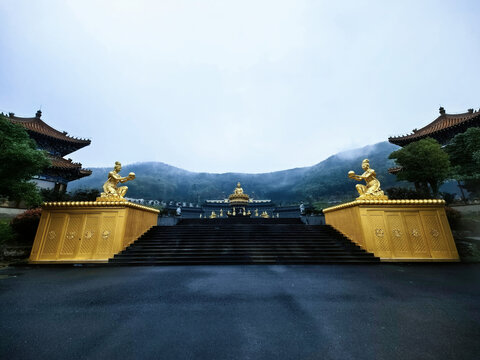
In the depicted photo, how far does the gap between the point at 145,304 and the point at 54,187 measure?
698 inches

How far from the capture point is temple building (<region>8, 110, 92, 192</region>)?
14414 mm

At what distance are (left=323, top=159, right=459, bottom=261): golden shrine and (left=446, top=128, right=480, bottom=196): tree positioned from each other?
24.7ft

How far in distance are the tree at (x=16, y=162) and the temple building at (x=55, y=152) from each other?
418 inches

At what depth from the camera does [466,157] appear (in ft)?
38.4

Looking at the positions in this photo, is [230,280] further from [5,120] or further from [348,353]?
[5,120]

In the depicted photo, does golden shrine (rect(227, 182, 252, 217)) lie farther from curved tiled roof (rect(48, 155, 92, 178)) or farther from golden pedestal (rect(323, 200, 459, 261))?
curved tiled roof (rect(48, 155, 92, 178))

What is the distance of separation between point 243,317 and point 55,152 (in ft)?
71.9

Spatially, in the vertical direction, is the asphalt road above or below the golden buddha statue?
below

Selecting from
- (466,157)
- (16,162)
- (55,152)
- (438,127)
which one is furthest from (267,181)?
(16,162)

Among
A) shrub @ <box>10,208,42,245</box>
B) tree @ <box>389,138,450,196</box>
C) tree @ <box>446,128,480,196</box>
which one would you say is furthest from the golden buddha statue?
tree @ <box>446,128,480,196</box>

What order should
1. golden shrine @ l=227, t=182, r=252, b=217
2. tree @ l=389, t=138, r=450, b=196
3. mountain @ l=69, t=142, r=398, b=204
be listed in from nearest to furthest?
tree @ l=389, t=138, r=450, b=196
golden shrine @ l=227, t=182, r=252, b=217
mountain @ l=69, t=142, r=398, b=204

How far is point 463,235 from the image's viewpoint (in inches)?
308

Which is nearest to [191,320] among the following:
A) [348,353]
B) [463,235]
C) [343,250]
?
[348,353]

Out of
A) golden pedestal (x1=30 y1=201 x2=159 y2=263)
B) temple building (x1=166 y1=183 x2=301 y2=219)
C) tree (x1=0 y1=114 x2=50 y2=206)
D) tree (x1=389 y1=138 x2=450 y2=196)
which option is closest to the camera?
tree (x1=0 y1=114 x2=50 y2=206)
